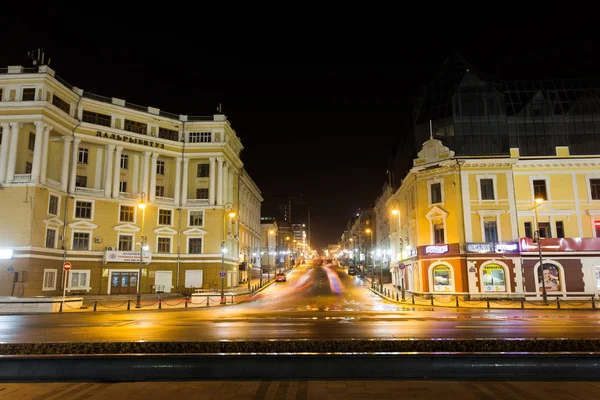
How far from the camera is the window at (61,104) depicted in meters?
47.6

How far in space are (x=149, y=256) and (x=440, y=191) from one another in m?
36.6

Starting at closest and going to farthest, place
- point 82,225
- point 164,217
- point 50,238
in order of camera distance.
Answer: point 50,238 < point 82,225 < point 164,217

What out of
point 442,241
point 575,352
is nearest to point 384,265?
point 442,241

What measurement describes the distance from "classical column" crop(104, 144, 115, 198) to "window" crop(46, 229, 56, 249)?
314 inches

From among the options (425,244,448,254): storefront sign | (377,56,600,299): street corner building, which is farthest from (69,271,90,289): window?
(425,244,448,254): storefront sign

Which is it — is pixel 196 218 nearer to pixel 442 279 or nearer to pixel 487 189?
pixel 442 279

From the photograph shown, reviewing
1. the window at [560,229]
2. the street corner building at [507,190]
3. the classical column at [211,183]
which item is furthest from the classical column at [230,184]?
the window at [560,229]

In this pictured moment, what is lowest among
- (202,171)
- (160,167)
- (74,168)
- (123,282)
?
(123,282)

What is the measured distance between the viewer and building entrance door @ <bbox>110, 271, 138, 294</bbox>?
51.9 meters

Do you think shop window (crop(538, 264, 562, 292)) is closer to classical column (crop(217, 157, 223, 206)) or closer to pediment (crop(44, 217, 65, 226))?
classical column (crop(217, 157, 223, 206))

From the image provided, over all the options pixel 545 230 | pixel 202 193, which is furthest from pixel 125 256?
pixel 545 230

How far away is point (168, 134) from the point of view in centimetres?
5906

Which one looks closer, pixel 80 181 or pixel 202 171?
pixel 80 181

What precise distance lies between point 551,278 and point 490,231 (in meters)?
7.26
